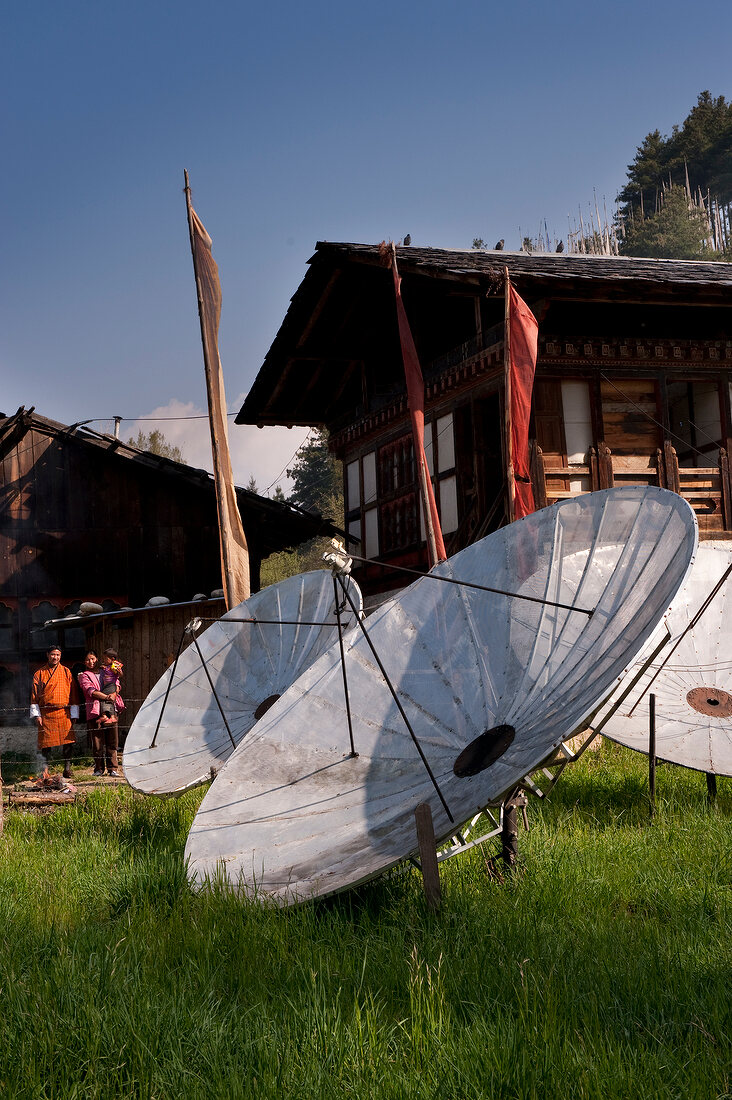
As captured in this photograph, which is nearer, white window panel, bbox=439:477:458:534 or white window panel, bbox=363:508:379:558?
white window panel, bbox=439:477:458:534

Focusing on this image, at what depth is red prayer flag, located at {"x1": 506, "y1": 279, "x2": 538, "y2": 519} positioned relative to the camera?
1220 centimetres

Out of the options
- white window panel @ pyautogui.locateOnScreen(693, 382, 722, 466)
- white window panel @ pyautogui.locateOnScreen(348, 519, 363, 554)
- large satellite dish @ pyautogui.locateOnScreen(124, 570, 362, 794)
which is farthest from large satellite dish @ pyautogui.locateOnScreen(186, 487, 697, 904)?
white window panel @ pyautogui.locateOnScreen(348, 519, 363, 554)

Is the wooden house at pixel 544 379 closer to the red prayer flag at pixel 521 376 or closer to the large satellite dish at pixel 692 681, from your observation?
the red prayer flag at pixel 521 376

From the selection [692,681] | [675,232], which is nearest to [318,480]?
[675,232]

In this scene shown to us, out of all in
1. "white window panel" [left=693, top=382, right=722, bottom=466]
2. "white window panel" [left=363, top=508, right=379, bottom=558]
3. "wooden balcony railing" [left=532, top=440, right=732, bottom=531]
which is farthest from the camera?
"white window panel" [left=363, top=508, right=379, bottom=558]

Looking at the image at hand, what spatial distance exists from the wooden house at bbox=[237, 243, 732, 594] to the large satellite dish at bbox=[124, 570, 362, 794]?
5.25 metres

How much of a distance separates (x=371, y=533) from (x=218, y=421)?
5823 mm

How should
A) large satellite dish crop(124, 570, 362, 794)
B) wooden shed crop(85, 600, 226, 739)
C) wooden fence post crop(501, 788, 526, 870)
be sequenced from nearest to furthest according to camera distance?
wooden fence post crop(501, 788, 526, 870) → large satellite dish crop(124, 570, 362, 794) → wooden shed crop(85, 600, 226, 739)

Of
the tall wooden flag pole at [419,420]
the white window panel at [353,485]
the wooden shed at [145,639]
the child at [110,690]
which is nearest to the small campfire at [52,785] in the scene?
the child at [110,690]

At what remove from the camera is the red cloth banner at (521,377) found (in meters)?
12.2

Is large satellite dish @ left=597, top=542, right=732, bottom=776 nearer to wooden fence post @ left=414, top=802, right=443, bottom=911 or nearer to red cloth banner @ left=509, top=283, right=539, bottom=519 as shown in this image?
red cloth banner @ left=509, top=283, right=539, bottom=519

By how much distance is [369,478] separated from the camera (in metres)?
19.0

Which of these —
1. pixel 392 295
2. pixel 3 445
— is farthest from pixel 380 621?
pixel 3 445

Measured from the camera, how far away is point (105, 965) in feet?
14.9
